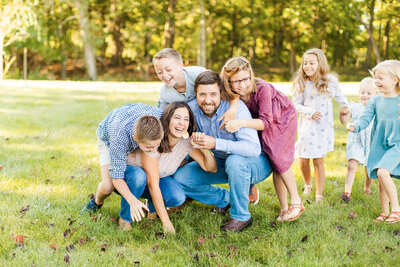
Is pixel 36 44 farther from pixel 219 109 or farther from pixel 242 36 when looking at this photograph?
pixel 219 109

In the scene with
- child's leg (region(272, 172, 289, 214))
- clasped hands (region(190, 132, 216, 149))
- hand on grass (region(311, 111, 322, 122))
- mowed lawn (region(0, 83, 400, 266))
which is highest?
hand on grass (region(311, 111, 322, 122))

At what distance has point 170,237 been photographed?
353 centimetres

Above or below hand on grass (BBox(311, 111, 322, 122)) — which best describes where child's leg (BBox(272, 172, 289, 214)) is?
below

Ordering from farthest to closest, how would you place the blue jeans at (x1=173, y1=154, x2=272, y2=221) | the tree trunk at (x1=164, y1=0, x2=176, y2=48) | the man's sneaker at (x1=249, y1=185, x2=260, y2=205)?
the tree trunk at (x1=164, y1=0, x2=176, y2=48) < the man's sneaker at (x1=249, y1=185, x2=260, y2=205) < the blue jeans at (x1=173, y1=154, x2=272, y2=221)

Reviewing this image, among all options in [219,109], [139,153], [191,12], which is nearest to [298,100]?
[219,109]

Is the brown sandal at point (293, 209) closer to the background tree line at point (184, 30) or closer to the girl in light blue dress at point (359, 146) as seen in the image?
the girl in light blue dress at point (359, 146)

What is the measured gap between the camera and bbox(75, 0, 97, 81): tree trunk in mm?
28344

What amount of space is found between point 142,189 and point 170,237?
0.51 m

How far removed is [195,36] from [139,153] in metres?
30.9

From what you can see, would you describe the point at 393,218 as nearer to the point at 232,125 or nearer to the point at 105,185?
the point at 232,125

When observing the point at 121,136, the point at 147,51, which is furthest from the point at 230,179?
the point at 147,51

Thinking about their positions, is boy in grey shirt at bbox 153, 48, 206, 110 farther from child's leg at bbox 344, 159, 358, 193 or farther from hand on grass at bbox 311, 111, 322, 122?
child's leg at bbox 344, 159, 358, 193

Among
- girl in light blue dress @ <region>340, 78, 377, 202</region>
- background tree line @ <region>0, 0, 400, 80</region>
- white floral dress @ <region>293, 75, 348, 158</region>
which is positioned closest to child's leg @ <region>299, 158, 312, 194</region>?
white floral dress @ <region>293, 75, 348, 158</region>

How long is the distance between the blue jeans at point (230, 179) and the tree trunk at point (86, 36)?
26879 mm
